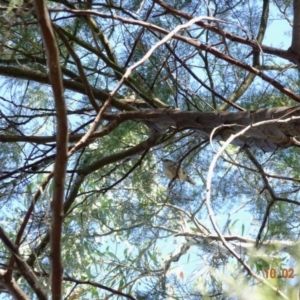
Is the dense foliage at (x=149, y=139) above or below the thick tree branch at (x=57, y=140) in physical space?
above

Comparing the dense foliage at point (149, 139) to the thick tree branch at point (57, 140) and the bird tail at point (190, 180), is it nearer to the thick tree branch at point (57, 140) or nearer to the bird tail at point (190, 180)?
the bird tail at point (190, 180)

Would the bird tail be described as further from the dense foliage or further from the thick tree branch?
the thick tree branch

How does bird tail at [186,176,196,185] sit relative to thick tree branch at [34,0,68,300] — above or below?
above

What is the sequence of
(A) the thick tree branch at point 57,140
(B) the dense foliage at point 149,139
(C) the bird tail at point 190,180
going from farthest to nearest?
(C) the bird tail at point 190,180 → (B) the dense foliage at point 149,139 → (A) the thick tree branch at point 57,140

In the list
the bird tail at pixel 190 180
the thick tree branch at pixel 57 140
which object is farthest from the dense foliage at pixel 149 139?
the thick tree branch at pixel 57 140

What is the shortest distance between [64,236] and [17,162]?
263 millimetres

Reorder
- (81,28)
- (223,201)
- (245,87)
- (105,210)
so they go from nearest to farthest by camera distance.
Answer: (245,87) → (81,28) → (223,201) → (105,210)

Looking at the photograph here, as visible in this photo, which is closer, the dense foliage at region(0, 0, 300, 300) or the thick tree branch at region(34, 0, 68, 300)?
the thick tree branch at region(34, 0, 68, 300)

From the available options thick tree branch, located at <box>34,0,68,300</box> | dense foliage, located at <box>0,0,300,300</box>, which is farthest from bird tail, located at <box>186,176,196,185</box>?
thick tree branch, located at <box>34,0,68,300</box>

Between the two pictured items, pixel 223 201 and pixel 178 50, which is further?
pixel 223 201

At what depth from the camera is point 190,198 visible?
1925mm

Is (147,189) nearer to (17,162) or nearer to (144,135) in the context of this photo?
(144,135)

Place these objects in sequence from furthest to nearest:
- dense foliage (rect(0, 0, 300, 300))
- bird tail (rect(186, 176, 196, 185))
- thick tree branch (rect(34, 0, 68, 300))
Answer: bird tail (rect(186, 176, 196, 185)) < dense foliage (rect(0, 0, 300, 300)) < thick tree branch (rect(34, 0, 68, 300))

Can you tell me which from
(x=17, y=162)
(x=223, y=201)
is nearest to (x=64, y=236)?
(x=17, y=162)
